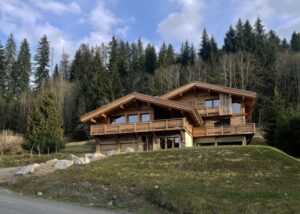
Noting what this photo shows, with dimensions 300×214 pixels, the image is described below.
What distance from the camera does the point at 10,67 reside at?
8506cm

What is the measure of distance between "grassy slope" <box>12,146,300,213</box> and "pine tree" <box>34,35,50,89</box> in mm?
66522

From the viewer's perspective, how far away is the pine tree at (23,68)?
81438mm

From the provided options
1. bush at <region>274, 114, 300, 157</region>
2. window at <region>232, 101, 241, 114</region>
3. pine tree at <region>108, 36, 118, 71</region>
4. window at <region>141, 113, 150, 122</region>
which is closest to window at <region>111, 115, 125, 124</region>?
window at <region>141, 113, 150, 122</region>

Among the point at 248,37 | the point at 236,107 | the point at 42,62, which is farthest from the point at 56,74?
the point at 236,107

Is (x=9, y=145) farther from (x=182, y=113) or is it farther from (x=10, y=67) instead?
(x=10, y=67)

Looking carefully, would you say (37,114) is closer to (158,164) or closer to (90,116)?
(90,116)

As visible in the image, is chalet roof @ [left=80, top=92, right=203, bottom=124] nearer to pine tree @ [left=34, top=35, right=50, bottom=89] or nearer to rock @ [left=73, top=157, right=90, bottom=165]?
rock @ [left=73, top=157, right=90, bottom=165]

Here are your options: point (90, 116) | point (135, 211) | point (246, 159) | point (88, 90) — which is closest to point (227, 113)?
point (90, 116)

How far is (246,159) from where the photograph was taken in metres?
21.7

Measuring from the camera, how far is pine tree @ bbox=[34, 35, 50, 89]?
286ft

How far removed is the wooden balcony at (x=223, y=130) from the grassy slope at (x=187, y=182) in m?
15.7

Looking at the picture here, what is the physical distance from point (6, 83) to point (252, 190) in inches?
2936

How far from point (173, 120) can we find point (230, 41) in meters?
56.6

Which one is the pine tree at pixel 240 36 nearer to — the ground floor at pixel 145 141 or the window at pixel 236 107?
the window at pixel 236 107
